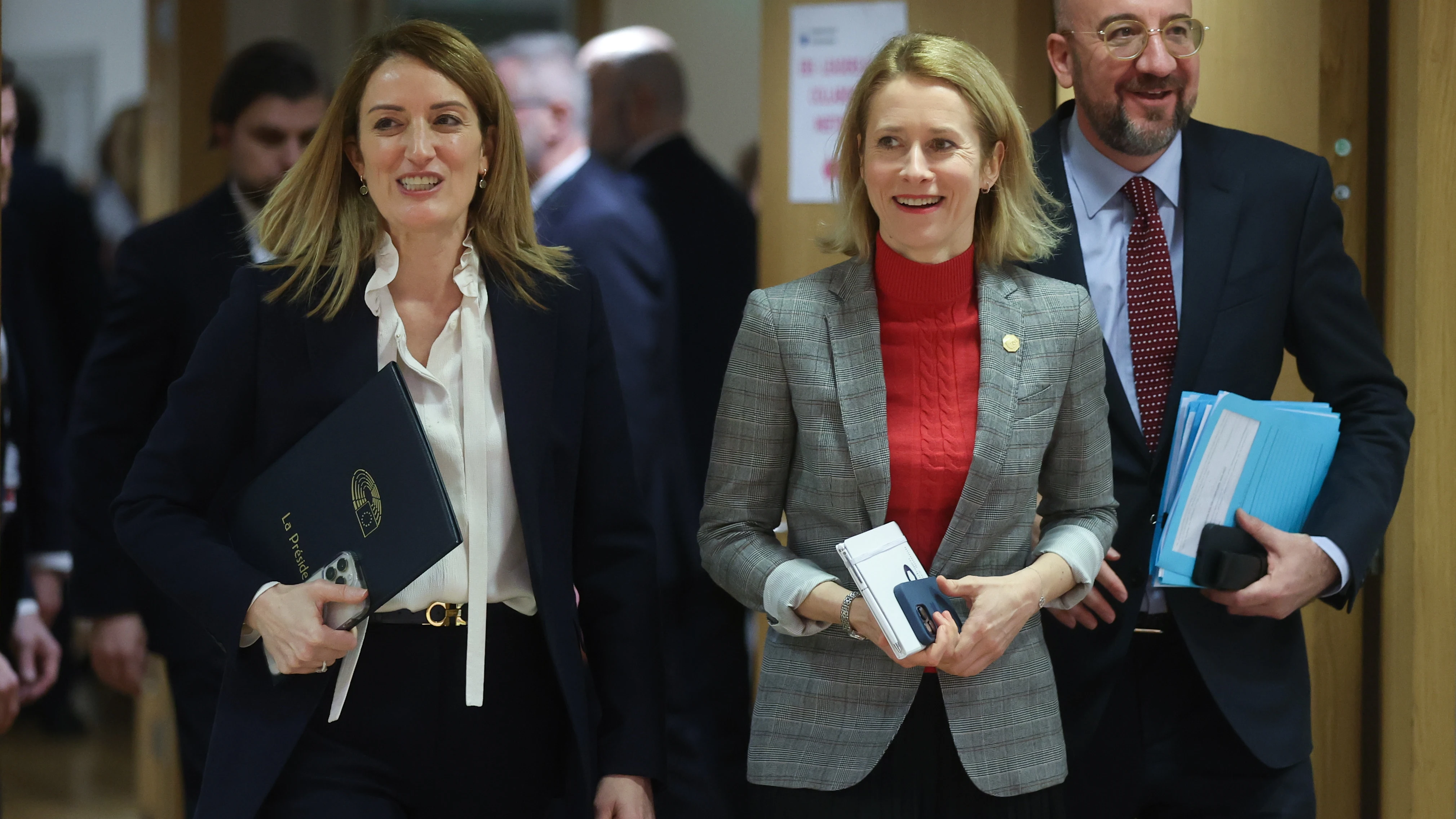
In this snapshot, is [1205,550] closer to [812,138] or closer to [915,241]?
[915,241]

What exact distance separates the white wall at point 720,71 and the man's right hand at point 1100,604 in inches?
156

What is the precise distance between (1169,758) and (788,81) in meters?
1.91

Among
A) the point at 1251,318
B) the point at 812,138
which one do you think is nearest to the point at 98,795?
the point at 812,138

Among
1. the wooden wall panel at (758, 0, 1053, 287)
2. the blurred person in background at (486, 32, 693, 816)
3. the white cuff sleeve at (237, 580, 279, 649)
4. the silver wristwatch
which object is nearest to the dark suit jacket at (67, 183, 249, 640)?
the blurred person in background at (486, 32, 693, 816)

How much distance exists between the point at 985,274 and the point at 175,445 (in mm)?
1313

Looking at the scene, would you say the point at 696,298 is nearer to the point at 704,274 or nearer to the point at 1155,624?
the point at 704,274

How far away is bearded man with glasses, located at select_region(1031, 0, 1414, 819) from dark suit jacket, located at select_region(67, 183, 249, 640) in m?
2.04

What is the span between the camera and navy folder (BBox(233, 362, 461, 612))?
6.63 ft

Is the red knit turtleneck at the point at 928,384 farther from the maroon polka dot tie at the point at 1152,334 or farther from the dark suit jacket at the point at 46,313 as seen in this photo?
the dark suit jacket at the point at 46,313

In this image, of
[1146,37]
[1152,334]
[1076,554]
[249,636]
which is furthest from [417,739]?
[1146,37]

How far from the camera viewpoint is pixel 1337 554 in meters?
2.44

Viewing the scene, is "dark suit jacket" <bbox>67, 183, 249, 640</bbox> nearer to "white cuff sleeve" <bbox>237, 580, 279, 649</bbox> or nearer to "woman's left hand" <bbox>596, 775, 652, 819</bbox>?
"white cuff sleeve" <bbox>237, 580, 279, 649</bbox>

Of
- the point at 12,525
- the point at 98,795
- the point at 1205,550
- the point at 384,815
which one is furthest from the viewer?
the point at 98,795

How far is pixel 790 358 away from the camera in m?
2.27
